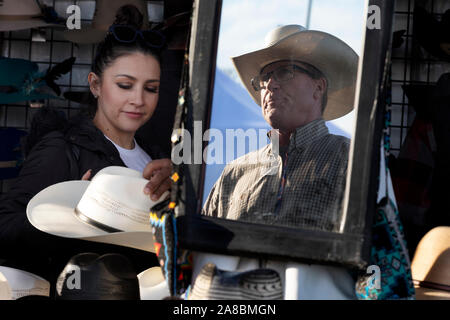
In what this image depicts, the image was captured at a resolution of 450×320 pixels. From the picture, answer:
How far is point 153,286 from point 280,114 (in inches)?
20.2

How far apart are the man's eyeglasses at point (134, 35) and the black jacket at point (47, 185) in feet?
1.10

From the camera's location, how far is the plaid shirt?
110 cm

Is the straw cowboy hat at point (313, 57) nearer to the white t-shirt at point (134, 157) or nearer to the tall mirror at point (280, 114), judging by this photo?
the tall mirror at point (280, 114)

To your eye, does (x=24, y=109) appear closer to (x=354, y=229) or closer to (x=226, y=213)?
(x=226, y=213)

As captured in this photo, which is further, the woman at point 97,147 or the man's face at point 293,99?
the woman at point 97,147

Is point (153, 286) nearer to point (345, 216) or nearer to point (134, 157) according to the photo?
point (345, 216)

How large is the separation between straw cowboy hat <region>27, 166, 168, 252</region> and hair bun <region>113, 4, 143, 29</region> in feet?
3.74

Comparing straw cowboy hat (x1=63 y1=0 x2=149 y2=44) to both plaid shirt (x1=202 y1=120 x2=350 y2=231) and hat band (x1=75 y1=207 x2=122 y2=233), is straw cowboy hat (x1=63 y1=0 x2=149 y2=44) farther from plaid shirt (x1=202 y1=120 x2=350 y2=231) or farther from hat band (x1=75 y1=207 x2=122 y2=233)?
plaid shirt (x1=202 y1=120 x2=350 y2=231)

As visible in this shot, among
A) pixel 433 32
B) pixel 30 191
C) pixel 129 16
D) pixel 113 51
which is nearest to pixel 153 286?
pixel 30 191

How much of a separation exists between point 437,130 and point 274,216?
1.34m

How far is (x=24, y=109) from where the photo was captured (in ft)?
8.97

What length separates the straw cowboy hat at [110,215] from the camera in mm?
1320

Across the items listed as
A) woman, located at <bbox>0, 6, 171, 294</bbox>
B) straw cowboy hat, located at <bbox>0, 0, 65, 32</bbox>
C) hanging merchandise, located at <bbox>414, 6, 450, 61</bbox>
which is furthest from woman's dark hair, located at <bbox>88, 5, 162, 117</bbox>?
hanging merchandise, located at <bbox>414, 6, 450, 61</bbox>

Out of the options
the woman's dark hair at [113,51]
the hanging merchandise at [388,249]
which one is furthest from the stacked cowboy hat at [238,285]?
the woman's dark hair at [113,51]
